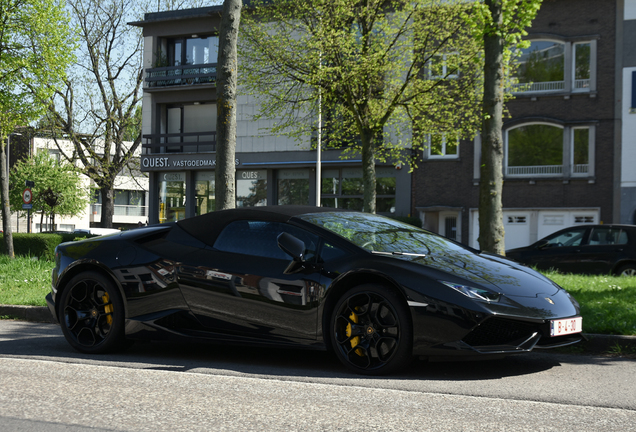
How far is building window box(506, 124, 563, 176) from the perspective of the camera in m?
27.0

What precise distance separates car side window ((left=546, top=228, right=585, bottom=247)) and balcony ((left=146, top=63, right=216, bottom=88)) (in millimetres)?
20621

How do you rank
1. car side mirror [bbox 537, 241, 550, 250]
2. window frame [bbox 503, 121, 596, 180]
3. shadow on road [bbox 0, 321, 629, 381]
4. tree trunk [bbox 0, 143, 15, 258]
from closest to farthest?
shadow on road [bbox 0, 321, 629, 381], car side mirror [bbox 537, 241, 550, 250], tree trunk [bbox 0, 143, 15, 258], window frame [bbox 503, 121, 596, 180]

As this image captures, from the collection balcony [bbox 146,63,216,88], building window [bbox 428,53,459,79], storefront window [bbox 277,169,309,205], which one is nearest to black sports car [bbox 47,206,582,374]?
building window [bbox 428,53,459,79]

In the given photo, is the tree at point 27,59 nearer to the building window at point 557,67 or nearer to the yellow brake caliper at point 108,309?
the yellow brake caliper at point 108,309

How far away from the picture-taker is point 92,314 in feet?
21.2

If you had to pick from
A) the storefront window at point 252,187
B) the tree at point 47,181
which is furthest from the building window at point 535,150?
the tree at point 47,181

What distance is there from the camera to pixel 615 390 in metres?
4.80

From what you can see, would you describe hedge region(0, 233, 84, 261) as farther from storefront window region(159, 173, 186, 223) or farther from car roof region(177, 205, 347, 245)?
car roof region(177, 205, 347, 245)

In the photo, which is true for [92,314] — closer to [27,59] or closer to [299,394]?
[299,394]

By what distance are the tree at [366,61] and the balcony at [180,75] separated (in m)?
11.4

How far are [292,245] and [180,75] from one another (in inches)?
1169

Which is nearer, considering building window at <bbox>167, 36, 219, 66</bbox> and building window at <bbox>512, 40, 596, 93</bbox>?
building window at <bbox>512, 40, 596, 93</bbox>

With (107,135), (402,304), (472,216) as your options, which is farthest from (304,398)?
(107,135)

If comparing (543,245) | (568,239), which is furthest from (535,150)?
(543,245)
